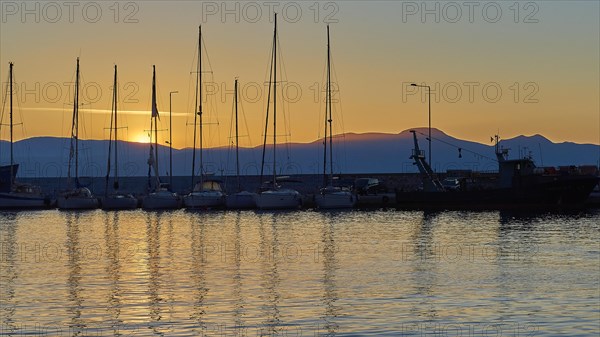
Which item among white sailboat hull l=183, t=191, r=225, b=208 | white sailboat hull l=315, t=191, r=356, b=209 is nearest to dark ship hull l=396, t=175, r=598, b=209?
white sailboat hull l=315, t=191, r=356, b=209

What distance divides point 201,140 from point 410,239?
58.0m

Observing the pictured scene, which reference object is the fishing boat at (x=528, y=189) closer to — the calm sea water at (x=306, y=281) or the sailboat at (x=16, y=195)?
the calm sea water at (x=306, y=281)

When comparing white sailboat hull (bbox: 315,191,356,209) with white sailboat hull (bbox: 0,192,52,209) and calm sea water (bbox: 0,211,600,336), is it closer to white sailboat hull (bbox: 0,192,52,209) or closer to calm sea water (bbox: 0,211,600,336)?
calm sea water (bbox: 0,211,600,336)

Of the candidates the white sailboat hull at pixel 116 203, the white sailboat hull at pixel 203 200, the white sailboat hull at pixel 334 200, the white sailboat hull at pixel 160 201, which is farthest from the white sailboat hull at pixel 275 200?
the white sailboat hull at pixel 116 203

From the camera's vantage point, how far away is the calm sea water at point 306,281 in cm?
2914

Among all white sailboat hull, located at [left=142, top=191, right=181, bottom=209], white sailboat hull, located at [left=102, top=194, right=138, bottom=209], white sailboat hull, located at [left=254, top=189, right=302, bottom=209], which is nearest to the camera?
white sailboat hull, located at [left=254, top=189, right=302, bottom=209]

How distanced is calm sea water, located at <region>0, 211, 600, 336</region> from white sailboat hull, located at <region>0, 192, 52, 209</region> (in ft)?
138

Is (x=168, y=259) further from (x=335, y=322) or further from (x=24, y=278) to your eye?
(x=335, y=322)

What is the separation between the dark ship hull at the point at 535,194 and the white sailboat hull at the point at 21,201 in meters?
49.6

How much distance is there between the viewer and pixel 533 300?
33500mm

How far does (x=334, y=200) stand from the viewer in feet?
342

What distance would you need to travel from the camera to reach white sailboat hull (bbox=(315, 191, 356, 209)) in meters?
104

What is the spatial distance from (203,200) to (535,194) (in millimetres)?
35707

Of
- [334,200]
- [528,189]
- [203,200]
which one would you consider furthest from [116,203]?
[528,189]
